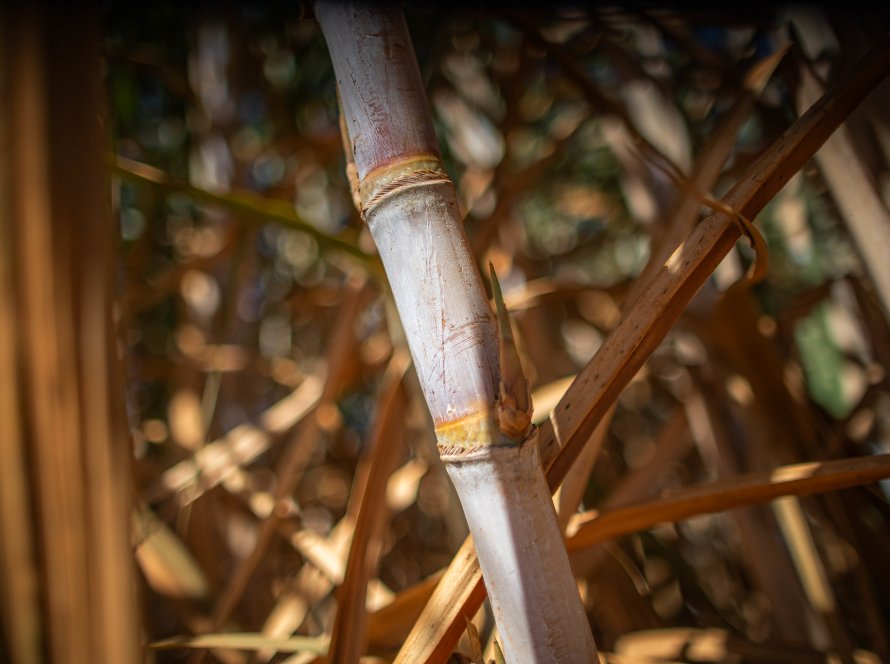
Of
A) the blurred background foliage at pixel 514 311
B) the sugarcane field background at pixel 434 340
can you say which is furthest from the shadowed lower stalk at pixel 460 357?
the blurred background foliage at pixel 514 311

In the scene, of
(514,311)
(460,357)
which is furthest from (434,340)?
(514,311)

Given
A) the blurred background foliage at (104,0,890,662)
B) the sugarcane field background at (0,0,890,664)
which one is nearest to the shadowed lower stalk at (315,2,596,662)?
the sugarcane field background at (0,0,890,664)

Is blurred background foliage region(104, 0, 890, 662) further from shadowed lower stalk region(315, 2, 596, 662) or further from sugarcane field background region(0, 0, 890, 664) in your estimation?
shadowed lower stalk region(315, 2, 596, 662)

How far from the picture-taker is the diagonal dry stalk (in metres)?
0.27

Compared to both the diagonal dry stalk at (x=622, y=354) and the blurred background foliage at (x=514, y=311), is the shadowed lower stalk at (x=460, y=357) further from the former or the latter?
the blurred background foliage at (x=514, y=311)

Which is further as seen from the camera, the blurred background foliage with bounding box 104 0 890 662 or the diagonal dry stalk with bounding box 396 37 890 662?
the blurred background foliage with bounding box 104 0 890 662

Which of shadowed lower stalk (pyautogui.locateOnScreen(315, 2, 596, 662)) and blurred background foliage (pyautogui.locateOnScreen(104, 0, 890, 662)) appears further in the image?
blurred background foliage (pyautogui.locateOnScreen(104, 0, 890, 662))

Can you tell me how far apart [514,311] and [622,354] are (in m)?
0.35

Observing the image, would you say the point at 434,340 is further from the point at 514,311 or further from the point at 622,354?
the point at 514,311

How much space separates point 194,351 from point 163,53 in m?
0.49

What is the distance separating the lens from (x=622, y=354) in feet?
0.91

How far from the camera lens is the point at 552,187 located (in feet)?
3.86

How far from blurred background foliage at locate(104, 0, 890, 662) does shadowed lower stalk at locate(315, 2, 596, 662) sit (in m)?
0.16

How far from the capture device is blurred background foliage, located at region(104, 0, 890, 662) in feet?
1.67
